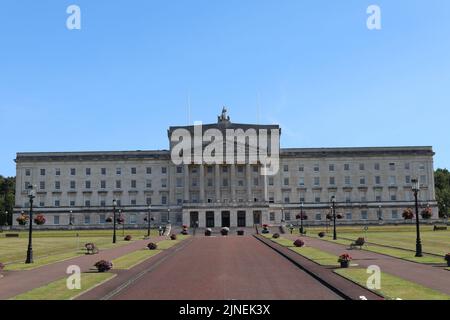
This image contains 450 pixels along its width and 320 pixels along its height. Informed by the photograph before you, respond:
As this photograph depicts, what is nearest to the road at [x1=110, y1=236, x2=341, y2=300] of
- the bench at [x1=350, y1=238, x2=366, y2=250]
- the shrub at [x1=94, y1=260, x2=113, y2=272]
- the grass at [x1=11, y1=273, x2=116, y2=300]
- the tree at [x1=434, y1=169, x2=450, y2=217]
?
the grass at [x1=11, y1=273, x2=116, y2=300]

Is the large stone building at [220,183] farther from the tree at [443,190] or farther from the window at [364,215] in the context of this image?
the tree at [443,190]

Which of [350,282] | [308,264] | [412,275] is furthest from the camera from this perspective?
[308,264]

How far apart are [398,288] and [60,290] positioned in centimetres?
1474

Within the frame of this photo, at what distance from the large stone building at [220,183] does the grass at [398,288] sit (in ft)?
320

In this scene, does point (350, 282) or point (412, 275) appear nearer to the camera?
point (350, 282)

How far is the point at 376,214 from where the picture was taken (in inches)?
4948

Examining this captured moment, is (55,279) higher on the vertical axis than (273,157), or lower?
lower

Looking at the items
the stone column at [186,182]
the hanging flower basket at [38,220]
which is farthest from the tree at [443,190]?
the hanging flower basket at [38,220]

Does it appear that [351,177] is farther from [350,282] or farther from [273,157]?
[350,282]

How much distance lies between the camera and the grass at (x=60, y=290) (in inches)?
837

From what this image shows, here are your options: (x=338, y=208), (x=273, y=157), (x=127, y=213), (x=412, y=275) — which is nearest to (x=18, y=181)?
(x=127, y=213)

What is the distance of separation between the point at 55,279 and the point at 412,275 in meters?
18.8
